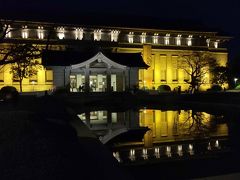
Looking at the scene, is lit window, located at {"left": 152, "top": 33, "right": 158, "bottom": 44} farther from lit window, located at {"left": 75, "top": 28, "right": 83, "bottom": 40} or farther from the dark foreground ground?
the dark foreground ground

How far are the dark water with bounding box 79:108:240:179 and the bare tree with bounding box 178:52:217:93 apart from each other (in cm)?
3384

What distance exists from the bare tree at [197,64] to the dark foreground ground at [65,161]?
41.4m

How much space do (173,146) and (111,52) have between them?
1507 inches

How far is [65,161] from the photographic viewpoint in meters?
7.28

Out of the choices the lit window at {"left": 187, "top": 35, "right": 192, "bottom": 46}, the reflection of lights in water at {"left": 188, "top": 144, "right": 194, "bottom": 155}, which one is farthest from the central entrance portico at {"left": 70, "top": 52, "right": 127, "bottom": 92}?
the reflection of lights in water at {"left": 188, "top": 144, "right": 194, "bottom": 155}

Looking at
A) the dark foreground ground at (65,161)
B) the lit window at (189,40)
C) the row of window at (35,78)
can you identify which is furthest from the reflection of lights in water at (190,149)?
the lit window at (189,40)

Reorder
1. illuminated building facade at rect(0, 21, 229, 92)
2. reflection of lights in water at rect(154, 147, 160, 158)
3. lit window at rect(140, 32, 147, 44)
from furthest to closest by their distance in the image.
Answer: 1. lit window at rect(140, 32, 147, 44)
2. illuminated building facade at rect(0, 21, 229, 92)
3. reflection of lights in water at rect(154, 147, 160, 158)

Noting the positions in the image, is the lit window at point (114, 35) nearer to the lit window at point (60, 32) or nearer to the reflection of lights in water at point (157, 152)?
the lit window at point (60, 32)

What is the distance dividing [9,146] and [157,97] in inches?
1089

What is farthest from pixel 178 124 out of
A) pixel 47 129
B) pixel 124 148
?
pixel 47 129

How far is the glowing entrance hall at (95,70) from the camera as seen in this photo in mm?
41688

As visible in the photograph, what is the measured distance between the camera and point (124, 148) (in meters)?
11.5

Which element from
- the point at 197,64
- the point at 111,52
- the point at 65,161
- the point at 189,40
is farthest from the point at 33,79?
the point at 65,161

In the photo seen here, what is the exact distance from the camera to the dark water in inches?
331
